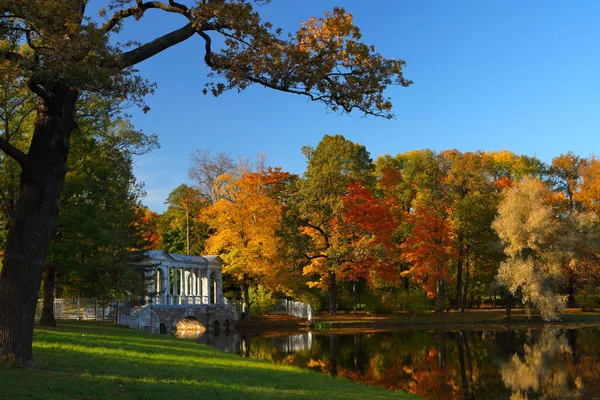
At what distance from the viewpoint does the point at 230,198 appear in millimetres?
45250

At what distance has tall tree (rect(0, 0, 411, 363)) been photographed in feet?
32.8

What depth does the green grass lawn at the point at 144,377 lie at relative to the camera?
9.35 metres

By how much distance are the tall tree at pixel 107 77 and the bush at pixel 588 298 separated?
4254 cm

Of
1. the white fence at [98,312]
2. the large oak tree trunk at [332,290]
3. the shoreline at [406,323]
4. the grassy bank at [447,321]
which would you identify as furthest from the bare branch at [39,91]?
the large oak tree trunk at [332,290]

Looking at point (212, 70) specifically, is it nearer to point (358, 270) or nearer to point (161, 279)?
point (358, 270)

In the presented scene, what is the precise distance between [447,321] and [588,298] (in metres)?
13.9

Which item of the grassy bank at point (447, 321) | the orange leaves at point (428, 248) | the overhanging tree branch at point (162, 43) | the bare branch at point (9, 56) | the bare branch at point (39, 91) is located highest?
the overhanging tree branch at point (162, 43)

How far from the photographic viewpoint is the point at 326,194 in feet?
129

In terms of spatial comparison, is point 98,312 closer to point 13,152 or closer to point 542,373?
point 542,373

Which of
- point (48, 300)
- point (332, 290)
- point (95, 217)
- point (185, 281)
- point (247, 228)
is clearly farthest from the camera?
point (185, 281)

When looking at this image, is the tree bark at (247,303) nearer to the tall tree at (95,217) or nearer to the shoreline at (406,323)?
the shoreline at (406,323)

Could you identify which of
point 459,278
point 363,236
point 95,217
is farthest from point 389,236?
point 95,217

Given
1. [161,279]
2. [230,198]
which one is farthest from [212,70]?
[230,198]

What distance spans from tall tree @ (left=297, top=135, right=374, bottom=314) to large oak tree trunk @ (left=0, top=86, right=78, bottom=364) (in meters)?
27.7
